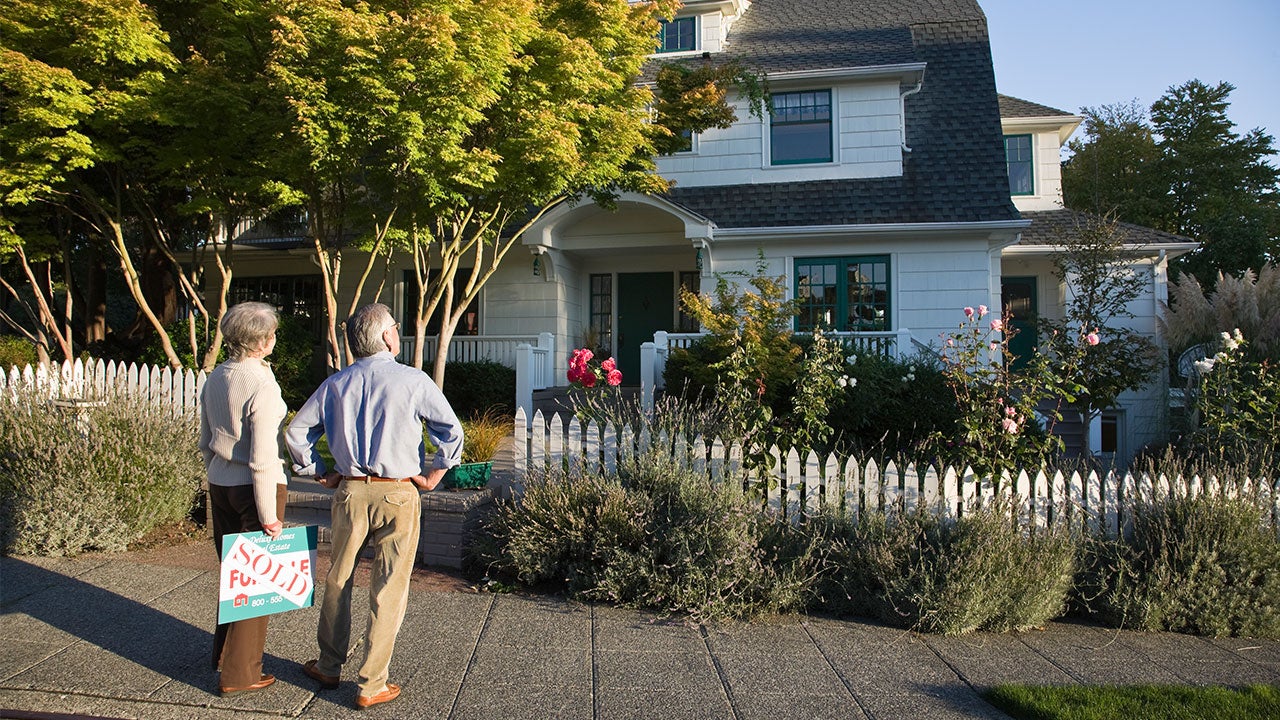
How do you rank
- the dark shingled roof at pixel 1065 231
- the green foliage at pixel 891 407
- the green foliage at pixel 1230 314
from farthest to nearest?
the dark shingled roof at pixel 1065 231 → the green foliage at pixel 1230 314 → the green foliage at pixel 891 407

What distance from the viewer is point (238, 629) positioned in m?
3.79

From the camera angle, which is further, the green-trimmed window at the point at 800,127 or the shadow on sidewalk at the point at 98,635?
the green-trimmed window at the point at 800,127

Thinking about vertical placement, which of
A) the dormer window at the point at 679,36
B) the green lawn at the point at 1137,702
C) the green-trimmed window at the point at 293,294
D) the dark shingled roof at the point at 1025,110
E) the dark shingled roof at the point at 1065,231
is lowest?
the green lawn at the point at 1137,702

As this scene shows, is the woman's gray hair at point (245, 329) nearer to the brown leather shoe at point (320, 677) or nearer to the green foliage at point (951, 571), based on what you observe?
the brown leather shoe at point (320, 677)

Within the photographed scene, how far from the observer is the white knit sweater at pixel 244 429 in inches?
149

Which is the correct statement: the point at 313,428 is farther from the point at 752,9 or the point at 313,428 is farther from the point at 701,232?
the point at 752,9

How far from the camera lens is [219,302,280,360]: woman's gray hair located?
3828mm

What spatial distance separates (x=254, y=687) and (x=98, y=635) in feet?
4.54

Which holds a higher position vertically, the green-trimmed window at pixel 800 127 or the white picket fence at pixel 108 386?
the green-trimmed window at pixel 800 127

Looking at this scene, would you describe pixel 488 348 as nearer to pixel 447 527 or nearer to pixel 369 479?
pixel 447 527

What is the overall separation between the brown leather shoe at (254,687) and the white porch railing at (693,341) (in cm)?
767

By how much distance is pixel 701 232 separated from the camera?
1303 centimetres

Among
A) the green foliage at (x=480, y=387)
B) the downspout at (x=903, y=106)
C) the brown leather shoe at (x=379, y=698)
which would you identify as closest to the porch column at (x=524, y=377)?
the green foliage at (x=480, y=387)

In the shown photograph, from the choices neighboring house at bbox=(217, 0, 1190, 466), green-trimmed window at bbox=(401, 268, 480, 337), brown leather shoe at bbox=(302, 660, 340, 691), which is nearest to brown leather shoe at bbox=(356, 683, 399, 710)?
brown leather shoe at bbox=(302, 660, 340, 691)
